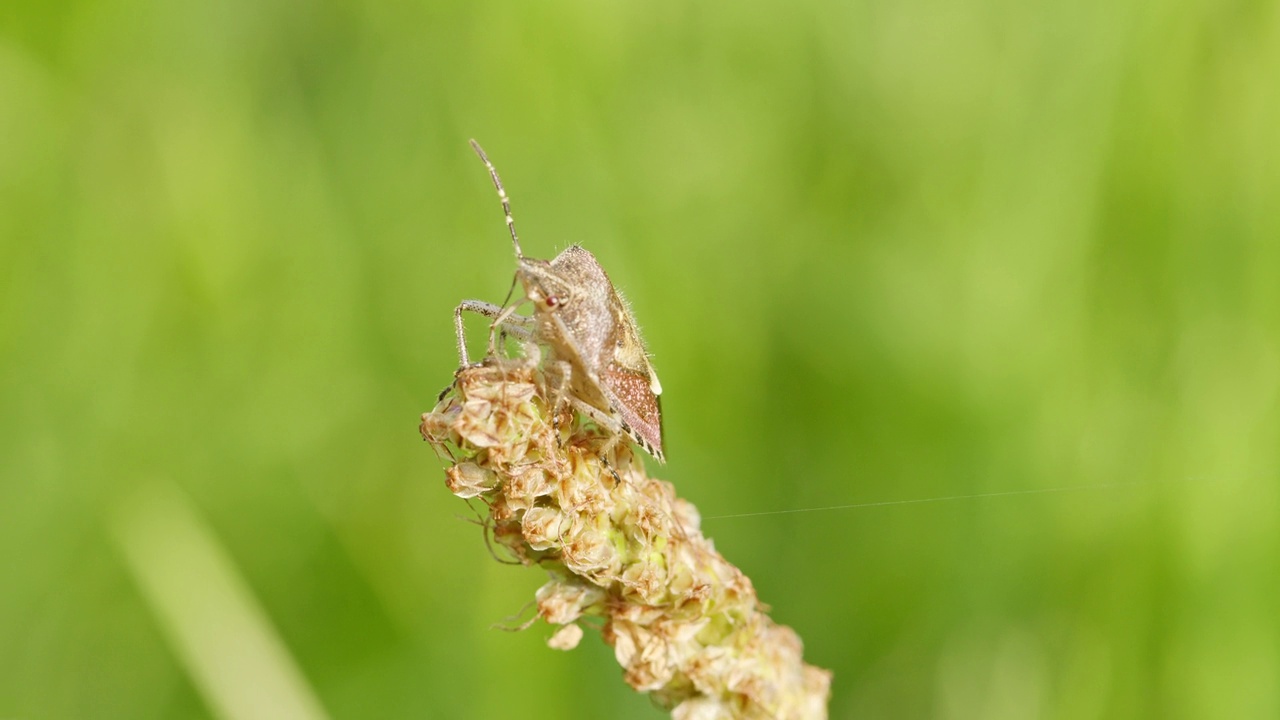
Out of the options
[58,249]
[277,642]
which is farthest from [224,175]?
[277,642]

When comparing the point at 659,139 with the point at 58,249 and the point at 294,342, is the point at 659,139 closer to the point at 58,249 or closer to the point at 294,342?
the point at 294,342

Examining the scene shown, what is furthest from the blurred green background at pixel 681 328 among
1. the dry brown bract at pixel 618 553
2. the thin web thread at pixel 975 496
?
the dry brown bract at pixel 618 553

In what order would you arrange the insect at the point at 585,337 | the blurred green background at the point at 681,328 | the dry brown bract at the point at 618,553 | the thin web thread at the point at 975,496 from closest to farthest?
the dry brown bract at the point at 618,553 < the insect at the point at 585,337 < the blurred green background at the point at 681,328 < the thin web thread at the point at 975,496

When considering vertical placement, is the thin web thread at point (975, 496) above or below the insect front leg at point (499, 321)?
below

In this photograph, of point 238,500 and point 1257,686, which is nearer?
point 1257,686

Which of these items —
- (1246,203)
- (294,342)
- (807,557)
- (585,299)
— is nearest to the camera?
(585,299)

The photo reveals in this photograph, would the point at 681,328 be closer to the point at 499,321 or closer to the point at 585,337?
the point at 585,337

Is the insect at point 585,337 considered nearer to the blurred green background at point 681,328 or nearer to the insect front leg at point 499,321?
the insect front leg at point 499,321
